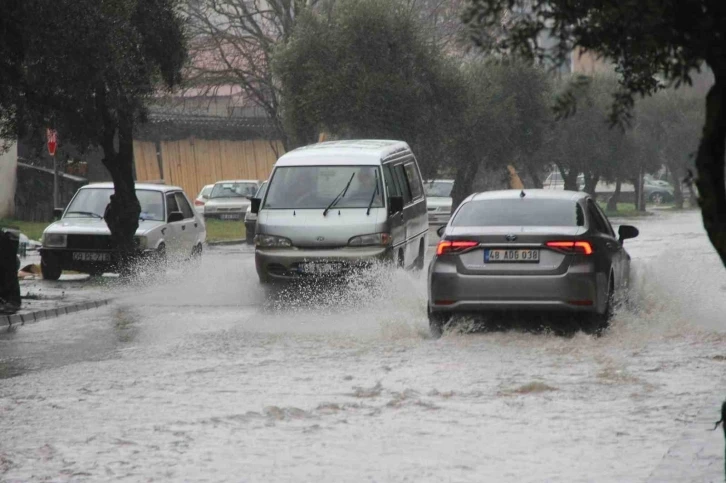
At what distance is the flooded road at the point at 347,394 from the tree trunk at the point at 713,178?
2.23 m

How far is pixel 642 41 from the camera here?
5535 millimetres

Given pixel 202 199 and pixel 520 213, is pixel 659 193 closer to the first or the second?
pixel 202 199

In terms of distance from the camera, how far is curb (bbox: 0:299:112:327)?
Result: 609 inches

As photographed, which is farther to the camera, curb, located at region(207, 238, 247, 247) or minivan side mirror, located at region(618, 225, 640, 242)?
curb, located at region(207, 238, 247, 247)

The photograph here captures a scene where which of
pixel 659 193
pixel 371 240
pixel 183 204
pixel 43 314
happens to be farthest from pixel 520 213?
pixel 659 193

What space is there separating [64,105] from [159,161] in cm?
3551

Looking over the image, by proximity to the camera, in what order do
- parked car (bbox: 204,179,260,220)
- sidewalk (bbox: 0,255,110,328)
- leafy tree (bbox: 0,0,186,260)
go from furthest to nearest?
parked car (bbox: 204,179,260,220) < leafy tree (bbox: 0,0,186,260) < sidewalk (bbox: 0,255,110,328)

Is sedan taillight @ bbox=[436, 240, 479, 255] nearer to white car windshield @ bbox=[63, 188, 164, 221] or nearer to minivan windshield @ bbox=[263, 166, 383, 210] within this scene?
minivan windshield @ bbox=[263, 166, 383, 210]

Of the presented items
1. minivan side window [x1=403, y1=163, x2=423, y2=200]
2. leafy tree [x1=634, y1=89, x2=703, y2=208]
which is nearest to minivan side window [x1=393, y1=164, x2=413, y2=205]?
minivan side window [x1=403, y1=163, x2=423, y2=200]

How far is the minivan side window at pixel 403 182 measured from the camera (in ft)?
64.5

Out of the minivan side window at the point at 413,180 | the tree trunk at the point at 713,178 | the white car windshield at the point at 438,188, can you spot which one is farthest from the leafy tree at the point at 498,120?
the tree trunk at the point at 713,178

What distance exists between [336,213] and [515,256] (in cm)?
557

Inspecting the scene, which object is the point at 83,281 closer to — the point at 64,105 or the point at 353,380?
the point at 64,105

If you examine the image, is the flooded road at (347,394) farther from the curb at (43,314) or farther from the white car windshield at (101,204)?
the white car windshield at (101,204)
